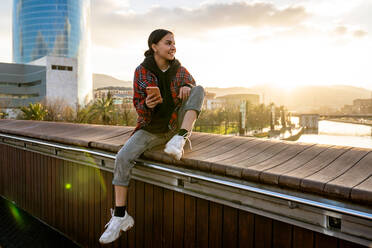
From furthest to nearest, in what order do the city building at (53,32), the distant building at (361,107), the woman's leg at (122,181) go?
Answer: the distant building at (361,107), the city building at (53,32), the woman's leg at (122,181)

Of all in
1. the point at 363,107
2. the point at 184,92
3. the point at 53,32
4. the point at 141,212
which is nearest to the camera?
the point at 184,92

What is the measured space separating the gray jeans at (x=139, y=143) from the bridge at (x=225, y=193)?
9 centimetres

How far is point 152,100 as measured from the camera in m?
2.24

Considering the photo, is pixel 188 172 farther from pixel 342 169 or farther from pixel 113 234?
pixel 342 169

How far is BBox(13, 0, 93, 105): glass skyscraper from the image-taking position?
82.4 metres

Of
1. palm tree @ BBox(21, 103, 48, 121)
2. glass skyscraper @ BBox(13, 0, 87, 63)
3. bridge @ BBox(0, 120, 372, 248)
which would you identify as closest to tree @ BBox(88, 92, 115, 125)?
palm tree @ BBox(21, 103, 48, 121)

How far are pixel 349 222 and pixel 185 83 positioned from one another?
1.53 metres

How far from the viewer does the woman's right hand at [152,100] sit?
2.23m

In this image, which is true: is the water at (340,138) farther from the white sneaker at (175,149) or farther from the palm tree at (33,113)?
the white sneaker at (175,149)

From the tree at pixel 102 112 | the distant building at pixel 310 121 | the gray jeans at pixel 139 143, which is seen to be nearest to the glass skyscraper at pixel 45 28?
the distant building at pixel 310 121

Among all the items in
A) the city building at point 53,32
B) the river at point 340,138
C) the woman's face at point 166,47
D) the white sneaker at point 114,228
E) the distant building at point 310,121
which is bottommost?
the river at point 340,138

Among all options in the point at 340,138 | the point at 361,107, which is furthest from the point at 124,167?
the point at 361,107

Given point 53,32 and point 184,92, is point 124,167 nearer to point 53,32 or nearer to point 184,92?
point 184,92

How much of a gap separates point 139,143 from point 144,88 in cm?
44
